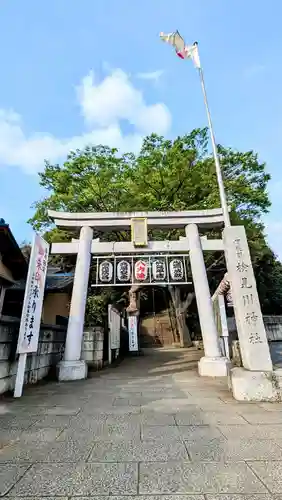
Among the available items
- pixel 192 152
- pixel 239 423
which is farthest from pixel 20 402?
pixel 192 152

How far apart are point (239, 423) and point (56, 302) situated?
14604 millimetres

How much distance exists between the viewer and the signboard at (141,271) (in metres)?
8.79

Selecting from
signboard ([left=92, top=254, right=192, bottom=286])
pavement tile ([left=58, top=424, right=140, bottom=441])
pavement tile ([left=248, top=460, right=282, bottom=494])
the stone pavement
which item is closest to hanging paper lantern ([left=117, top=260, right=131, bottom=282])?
signboard ([left=92, top=254, right=192, bottom=286])

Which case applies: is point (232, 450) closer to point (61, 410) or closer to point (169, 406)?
point (169, 406)

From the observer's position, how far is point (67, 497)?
207cm

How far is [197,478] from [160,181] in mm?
13897

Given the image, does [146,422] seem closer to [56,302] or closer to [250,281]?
[250,281]

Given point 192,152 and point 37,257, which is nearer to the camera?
point 37,257

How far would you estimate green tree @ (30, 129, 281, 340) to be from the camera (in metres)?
14.9

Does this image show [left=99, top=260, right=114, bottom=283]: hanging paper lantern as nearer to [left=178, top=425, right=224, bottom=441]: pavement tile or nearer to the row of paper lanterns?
the row of paper lanterns

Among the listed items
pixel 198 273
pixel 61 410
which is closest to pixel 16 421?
pixel 61 410

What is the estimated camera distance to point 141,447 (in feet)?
9.85

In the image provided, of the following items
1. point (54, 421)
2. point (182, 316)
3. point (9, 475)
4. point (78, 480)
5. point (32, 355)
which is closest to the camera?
point (78, 480)

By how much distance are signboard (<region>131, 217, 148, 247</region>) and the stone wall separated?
3.85m
